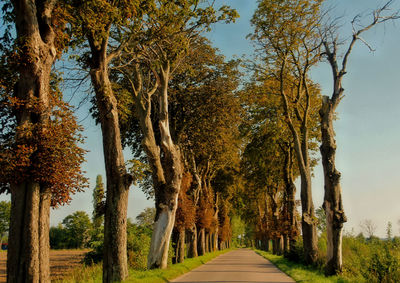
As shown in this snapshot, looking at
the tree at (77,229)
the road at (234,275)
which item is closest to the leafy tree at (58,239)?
the tree at (77,229)

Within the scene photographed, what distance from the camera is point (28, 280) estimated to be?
28.6 feet

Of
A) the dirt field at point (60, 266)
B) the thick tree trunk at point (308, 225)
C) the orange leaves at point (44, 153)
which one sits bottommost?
the dirt field at point (60, 266)

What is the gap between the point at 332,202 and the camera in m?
14.2

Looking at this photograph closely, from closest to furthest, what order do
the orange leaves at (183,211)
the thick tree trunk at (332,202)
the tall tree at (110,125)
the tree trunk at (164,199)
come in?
the tall tree at (110,125), the thick tree trunk at (332,202), the tree trunk at (164,199), the orange leaves at (183,211)

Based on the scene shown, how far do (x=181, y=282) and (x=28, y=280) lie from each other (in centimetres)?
566

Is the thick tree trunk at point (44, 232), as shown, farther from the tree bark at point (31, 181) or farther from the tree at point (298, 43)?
the tree at point (298, 43)

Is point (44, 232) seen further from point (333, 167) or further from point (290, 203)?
point (290, 203)

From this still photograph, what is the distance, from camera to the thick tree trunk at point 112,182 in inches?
440

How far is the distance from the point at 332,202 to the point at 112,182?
8.87 m

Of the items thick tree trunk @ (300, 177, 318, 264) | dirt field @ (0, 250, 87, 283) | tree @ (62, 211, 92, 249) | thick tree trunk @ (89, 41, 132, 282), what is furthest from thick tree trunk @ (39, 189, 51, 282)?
tree @ (62, 211, 92, 249)

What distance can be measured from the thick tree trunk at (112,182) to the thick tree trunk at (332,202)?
826 centimetres

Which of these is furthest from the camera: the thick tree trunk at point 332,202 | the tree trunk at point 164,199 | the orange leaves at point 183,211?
the orange leaves at point 183,211

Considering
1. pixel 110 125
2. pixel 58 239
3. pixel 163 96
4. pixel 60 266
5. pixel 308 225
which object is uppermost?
pixel 163 96

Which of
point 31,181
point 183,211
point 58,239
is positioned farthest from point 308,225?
point 58,239
